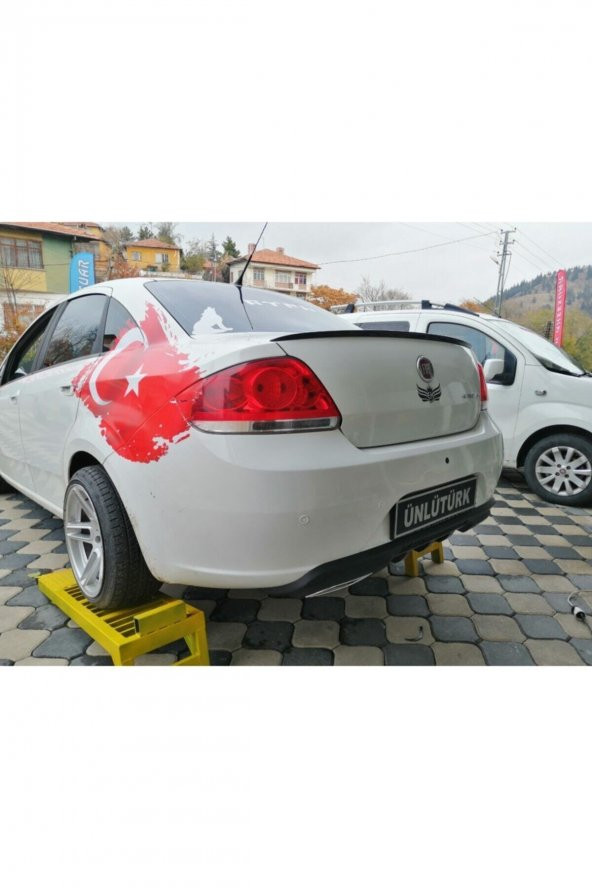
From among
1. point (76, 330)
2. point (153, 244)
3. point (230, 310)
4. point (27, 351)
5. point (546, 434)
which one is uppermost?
point (153, 244)

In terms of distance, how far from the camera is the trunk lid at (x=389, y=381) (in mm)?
1434

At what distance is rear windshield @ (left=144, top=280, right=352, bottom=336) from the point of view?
1.78 meters

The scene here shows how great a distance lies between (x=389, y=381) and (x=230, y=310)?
2.53 ft

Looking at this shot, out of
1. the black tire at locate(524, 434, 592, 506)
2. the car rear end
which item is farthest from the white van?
the car rear end

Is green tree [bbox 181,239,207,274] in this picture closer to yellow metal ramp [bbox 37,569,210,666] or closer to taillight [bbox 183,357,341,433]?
yellow metal ramp [bbox 37,569,210,666]

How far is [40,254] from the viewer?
1928cm

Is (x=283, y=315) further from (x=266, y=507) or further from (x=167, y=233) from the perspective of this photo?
(x=167, y=233)

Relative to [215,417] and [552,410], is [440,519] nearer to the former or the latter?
[215,417]

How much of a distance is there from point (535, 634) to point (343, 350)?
148 centimetres


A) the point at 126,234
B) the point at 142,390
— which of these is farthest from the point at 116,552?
the point at 126,234

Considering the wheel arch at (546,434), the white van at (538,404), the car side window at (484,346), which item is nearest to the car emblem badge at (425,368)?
the white van at (538,404)

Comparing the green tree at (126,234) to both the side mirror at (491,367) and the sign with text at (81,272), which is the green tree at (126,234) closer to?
the sign with text at (81,272)

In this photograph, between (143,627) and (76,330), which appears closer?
(143,627)

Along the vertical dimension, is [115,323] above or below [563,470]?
above
